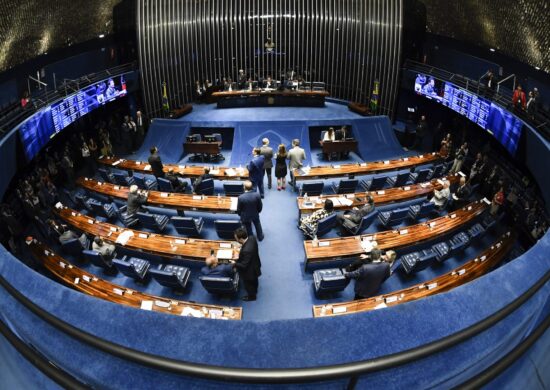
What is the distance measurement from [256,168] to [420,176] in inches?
201

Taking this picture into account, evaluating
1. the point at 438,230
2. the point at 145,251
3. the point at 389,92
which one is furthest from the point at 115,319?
the point at 389,92

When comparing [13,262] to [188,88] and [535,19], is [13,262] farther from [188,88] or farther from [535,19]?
[188,88]

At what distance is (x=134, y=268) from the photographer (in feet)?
23.1

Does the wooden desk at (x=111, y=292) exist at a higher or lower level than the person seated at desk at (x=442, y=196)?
lower

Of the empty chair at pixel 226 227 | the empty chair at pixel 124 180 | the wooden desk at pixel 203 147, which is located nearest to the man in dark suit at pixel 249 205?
the empty chair at pixel 226 227

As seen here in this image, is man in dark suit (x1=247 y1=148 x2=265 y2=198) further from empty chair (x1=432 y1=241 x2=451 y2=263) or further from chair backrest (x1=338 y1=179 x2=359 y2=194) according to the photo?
empty chair (x1=432 y1=241 x2=451 y2=263)

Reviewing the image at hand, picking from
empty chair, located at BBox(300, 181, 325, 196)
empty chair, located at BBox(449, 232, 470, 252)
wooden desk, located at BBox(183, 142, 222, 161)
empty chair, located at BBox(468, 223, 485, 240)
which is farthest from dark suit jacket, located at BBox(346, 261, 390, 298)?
wooden desk, located at BBox(183, 142, 222, 161)

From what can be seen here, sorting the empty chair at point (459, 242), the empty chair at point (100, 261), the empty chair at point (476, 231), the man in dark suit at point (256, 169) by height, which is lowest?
the empty chair at point (100, 261)

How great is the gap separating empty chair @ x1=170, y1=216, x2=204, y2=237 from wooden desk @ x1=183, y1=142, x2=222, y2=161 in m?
5.07

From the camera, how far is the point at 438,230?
325 inches

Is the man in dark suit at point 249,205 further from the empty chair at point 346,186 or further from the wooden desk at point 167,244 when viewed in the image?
the empty chair at point 346,186

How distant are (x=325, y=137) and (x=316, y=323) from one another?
38.1ft

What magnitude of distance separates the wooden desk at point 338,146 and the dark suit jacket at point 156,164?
5787 millimetres

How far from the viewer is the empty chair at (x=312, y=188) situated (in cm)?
977
